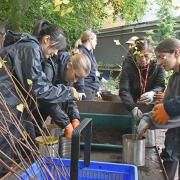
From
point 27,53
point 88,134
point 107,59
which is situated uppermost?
point 27,53

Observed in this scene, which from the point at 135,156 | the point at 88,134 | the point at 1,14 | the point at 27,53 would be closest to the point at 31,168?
the point at 88,134

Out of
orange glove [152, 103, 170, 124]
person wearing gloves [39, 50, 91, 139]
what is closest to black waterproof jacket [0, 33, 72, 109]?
person wearing gloves [39, 50, 91, 139]

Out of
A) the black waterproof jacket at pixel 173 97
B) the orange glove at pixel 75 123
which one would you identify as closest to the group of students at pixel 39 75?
the orange glove at pixel 75 123

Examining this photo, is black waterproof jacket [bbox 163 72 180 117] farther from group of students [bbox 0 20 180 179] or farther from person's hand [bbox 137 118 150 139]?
person's hand [bbox 137 118 150 139]

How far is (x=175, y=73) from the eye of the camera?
8.43ft

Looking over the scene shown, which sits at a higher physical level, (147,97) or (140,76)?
(140,76)

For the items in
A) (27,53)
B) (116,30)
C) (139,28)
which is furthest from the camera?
(116,30)

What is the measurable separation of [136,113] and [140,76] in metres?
0.50

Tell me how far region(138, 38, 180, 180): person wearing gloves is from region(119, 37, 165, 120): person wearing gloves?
353 millimetres

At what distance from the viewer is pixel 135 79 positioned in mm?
3068

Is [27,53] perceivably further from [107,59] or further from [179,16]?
[107,59]

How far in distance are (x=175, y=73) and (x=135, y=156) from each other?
90cm

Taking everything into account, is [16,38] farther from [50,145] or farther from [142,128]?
[142,128]

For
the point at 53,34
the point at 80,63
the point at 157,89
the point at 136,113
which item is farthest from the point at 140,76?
the point at 53,34
